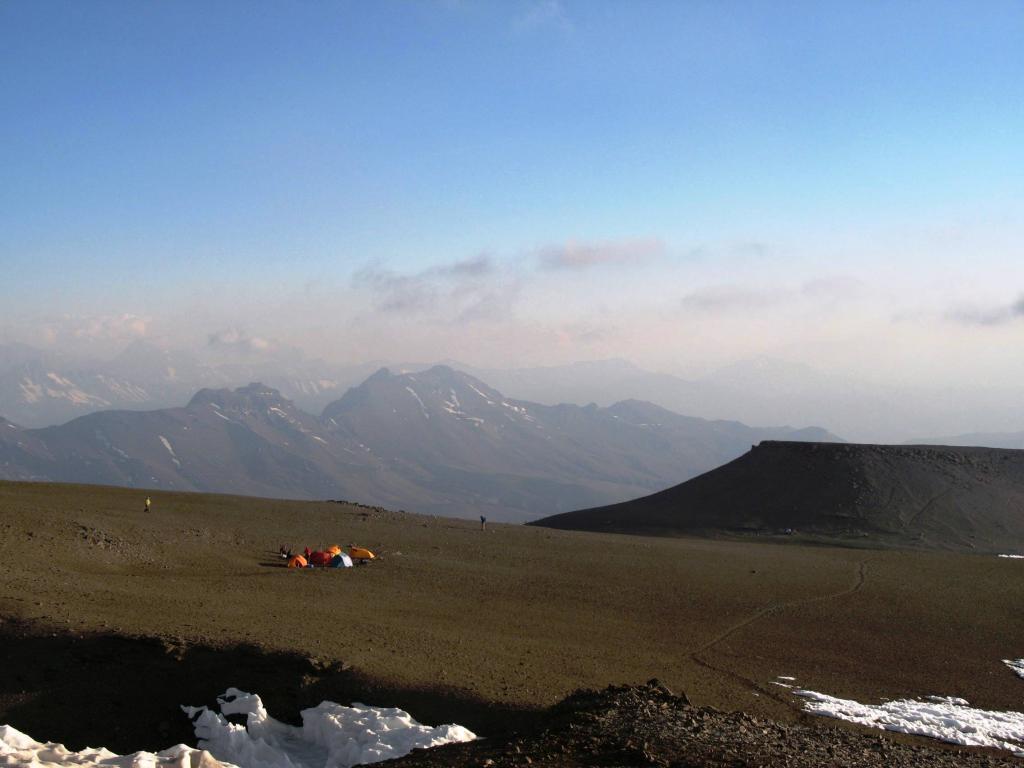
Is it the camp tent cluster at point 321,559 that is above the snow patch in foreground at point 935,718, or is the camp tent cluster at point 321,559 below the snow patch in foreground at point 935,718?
above

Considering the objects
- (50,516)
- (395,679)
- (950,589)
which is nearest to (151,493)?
(50,516)

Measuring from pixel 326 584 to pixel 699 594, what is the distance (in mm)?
11262

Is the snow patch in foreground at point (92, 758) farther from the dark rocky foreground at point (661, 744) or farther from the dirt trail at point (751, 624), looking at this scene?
the dirt trail at point (751, 624)

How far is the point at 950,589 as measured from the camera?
29.6 m

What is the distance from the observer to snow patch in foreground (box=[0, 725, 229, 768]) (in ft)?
30.6

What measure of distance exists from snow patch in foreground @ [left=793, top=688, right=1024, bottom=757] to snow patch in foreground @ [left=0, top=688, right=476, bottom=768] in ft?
24.2

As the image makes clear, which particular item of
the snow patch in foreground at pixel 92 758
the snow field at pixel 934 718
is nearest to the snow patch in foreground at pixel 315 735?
the snow patch in foreground at pixel 92 758

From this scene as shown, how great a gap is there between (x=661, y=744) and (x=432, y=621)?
11234 mm

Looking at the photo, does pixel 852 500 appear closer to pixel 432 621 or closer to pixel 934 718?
pixel 934 718

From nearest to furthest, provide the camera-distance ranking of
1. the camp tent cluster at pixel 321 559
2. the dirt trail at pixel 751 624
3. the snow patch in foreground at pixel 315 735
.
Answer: the snow patch in foreground at pixel 315 735 < the dirt trail at pixel 751 624 < the camp tent cluster at pixel 321 559

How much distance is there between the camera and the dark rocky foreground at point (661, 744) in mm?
9195

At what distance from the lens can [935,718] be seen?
51.1 feet

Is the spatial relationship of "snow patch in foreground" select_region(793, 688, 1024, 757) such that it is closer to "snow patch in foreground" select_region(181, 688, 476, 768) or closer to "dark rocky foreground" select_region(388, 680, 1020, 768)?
"dark rocky foreground" select_region(388, 680, 1020, 768)

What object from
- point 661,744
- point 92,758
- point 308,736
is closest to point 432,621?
point 308,736
